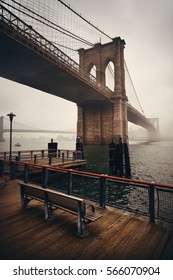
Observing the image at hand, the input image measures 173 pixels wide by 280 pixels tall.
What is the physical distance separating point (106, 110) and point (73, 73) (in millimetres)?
22466

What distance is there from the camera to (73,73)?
28.8 metres

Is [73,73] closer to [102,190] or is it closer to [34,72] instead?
[34,72]

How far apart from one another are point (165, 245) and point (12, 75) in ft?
116

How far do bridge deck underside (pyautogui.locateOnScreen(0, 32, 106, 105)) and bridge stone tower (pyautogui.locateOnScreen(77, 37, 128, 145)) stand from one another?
31.2 ft

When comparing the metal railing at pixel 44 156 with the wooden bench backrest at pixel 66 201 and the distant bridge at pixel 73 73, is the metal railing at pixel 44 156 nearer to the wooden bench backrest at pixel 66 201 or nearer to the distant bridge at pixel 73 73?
the wooden bench backrest at pixel 66 201

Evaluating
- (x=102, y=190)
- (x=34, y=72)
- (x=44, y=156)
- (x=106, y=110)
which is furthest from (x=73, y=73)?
(x=102, y=190)

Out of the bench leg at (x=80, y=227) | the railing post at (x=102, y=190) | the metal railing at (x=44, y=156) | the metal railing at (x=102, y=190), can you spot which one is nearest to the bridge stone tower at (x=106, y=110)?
the metal railing at (x=44, y=156)

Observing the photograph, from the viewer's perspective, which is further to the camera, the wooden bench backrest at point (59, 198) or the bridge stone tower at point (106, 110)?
the bridge stone tower at point (106, 110)

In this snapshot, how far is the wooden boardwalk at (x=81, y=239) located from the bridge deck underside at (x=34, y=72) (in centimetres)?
2051

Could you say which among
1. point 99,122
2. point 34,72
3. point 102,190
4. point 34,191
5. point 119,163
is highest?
point 34,72

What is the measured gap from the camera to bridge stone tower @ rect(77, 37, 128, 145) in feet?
150

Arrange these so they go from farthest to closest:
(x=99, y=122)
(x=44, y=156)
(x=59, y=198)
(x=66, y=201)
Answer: (x=99, y=122) → (x=44, y=156) → (x=59, y=198) → (x=66, y=201)

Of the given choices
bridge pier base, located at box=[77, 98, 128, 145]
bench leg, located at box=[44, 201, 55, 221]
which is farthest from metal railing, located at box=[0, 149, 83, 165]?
bridge pier base, located at box=[77, 98, 128, 145]

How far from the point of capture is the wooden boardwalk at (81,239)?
2.79 m
